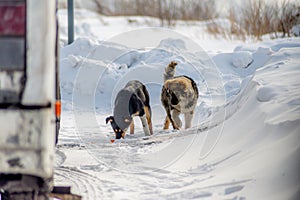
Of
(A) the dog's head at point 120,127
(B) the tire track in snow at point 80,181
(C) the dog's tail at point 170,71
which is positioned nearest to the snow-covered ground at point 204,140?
(B) the tire track in snow at point 80,181

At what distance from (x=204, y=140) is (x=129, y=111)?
6.80 feet

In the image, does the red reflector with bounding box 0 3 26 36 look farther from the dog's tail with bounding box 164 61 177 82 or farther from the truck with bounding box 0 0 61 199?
the dog's tail with bounding box 164 61 177 82

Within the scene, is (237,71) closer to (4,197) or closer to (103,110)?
(103,110)

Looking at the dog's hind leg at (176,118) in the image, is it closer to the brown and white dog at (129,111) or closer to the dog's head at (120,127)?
the brown and white dog at (129,111)

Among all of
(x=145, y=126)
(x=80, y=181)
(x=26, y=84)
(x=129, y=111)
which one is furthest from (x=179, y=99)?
(x=26, y=84)

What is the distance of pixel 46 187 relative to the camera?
9.07ft

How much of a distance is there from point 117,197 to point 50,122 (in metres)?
1.15

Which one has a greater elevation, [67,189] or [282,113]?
[282,113]

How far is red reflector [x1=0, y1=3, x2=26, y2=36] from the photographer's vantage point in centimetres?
263

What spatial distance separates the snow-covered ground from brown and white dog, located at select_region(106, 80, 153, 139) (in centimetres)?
16

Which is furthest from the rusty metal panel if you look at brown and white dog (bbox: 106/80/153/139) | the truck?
brown and white dog (bbox: 106/80/153/139)

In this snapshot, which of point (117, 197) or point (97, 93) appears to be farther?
point (97, 93)

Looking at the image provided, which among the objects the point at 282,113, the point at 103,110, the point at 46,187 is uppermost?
the point at 282,113

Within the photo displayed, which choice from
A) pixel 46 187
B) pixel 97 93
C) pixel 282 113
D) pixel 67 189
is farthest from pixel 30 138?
pixel 97 93
